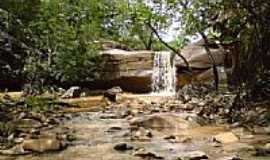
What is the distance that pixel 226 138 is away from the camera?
768 cm

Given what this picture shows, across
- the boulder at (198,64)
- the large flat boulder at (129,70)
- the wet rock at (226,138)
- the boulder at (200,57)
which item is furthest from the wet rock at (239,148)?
the large flat boulder at (129,70)

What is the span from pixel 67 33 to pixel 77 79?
6.97 feet

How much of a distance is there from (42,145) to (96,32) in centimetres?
1556

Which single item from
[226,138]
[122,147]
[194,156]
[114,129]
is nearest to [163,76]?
[114,129]

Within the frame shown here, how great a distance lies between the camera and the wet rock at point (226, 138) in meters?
7.57

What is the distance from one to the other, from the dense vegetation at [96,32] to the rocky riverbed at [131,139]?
5.01 ft

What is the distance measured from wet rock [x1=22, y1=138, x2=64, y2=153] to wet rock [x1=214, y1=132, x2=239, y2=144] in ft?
8.23

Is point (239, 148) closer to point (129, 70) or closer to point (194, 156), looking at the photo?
point (194, 156)

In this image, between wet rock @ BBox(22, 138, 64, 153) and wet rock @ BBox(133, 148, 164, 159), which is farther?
wet rock @ BBox(22, 138, 64, 153)

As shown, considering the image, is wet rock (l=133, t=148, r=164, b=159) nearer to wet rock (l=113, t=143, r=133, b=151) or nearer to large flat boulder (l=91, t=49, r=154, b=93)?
wet rock (l=113, t=143, r=133, b=151)

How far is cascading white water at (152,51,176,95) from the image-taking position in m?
21.0

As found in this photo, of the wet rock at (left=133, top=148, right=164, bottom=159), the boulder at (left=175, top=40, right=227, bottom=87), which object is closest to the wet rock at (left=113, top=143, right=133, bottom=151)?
the wet rock at (left=133, top=148, right=164, bottom=159)

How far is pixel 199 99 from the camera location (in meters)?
15.3

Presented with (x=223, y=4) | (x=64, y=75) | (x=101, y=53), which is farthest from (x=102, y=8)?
(x=223, y=4)
